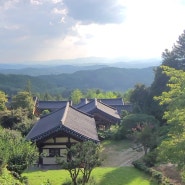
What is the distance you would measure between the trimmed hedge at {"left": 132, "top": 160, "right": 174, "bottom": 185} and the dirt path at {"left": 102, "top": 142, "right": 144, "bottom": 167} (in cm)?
242

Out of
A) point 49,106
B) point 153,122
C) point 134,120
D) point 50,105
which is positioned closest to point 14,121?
point 134,120

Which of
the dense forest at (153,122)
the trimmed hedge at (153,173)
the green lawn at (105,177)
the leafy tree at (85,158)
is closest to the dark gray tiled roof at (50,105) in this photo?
the dense forest at (153,122)

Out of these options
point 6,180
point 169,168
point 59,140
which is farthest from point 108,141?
point 6,180

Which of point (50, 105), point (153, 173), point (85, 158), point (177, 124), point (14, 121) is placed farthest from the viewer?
point (50, 105)

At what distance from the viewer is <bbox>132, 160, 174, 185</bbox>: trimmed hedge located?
18.4 metres

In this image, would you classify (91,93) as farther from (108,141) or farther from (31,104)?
(108,141)

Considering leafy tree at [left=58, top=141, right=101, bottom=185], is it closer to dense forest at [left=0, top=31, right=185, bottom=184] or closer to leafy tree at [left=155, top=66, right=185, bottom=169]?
dense forest at [left=0, top=31, right=185, bottom=184]

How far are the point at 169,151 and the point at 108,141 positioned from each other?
2213 cm

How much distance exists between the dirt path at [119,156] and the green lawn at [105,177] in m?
2.89

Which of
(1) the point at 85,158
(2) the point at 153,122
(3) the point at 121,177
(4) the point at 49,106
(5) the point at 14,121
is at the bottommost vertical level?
(4) the point at 49,106

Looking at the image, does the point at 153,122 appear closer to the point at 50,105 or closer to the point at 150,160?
the point at 150,160

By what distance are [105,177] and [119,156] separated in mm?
7805

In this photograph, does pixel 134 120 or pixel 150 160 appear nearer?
pixel 150 160

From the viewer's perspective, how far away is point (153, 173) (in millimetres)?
19938
